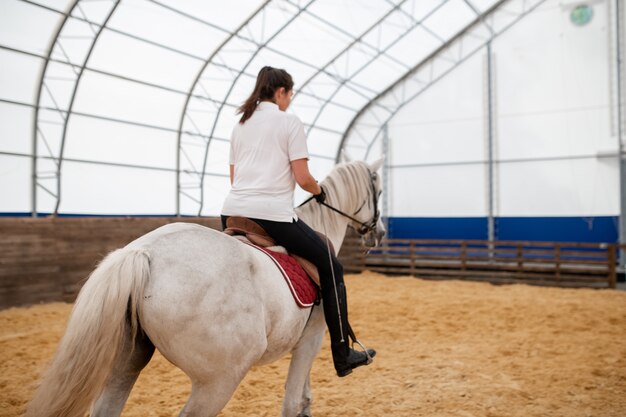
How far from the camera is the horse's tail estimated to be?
1.71 meters

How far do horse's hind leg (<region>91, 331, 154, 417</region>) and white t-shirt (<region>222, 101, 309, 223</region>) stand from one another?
761 millimetres

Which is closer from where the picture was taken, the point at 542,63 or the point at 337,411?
the point at 337,411

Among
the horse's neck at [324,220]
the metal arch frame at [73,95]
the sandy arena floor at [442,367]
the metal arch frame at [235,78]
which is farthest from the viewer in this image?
the metal arch frame at [235,78]

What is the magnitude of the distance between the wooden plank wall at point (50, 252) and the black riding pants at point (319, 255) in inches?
247

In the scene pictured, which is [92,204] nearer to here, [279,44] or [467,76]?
[279,44]

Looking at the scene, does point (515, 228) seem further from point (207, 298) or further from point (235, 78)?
point (207, 298)

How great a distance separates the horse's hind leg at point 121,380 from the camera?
2002 millimetres

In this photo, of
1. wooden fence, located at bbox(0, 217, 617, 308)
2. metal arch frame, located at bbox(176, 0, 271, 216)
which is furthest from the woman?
metal arch frame, located at bbox(176, 0, 271, 216)

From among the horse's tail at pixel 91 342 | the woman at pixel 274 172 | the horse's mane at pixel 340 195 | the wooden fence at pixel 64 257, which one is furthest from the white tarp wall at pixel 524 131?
the horse's tail at pixel 91 342

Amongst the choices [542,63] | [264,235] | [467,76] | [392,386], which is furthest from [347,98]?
[264,235]

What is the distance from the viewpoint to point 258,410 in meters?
3.50

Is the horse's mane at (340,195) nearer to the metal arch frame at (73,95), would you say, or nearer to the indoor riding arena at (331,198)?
the indoor riding arena at (331,198)

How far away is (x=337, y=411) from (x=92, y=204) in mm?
8865

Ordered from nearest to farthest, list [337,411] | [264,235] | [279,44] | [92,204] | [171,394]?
[264,235] < [337,411] < [171,394] < [92,204] < [279,44]
